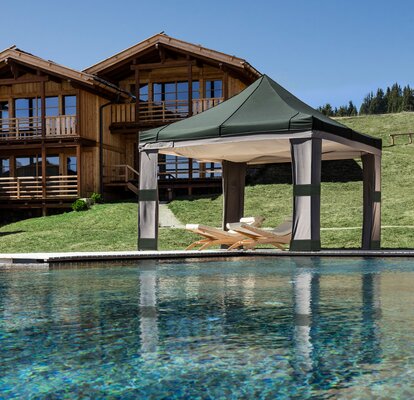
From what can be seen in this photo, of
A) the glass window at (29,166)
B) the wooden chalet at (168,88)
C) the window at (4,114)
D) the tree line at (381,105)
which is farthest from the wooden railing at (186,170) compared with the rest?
the tree line at (381,105)

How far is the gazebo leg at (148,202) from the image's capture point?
13938 mm

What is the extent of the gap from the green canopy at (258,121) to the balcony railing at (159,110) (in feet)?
45.4

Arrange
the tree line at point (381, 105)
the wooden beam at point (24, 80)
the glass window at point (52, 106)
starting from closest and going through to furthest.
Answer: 1. the wooden beam at point (24, 80)
2. the glass window at point (52, 106)
3. the tree line at point (381, 105)

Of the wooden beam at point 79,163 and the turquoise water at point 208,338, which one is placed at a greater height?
the wooden beam at point 79,163

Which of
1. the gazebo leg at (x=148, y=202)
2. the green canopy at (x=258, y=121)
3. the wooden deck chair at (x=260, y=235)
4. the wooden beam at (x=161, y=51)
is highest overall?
the wooden beam at (x=161, y=51)

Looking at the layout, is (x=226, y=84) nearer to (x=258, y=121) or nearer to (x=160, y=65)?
(x=160, y=65)

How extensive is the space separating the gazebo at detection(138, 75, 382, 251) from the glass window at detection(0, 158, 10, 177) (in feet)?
54.9

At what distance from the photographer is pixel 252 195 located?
981 inches

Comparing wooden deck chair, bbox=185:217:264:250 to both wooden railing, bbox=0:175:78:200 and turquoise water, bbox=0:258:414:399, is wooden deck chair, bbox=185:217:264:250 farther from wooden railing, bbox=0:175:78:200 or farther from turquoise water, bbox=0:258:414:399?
wooden railing, bbox=0:175:78:200

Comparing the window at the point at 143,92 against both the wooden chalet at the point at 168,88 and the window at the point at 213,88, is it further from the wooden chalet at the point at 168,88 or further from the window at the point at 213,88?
the window at the point at 213,88

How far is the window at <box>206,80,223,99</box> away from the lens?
29.1 metres

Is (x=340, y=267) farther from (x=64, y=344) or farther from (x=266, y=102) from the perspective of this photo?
(x=64, y=344)

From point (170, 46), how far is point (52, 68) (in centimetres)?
531

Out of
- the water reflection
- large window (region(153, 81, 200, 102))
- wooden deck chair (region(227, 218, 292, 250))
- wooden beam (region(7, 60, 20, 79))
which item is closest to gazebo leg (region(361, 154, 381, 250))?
wooden deck chair (region(227, 218, 292, 250))
